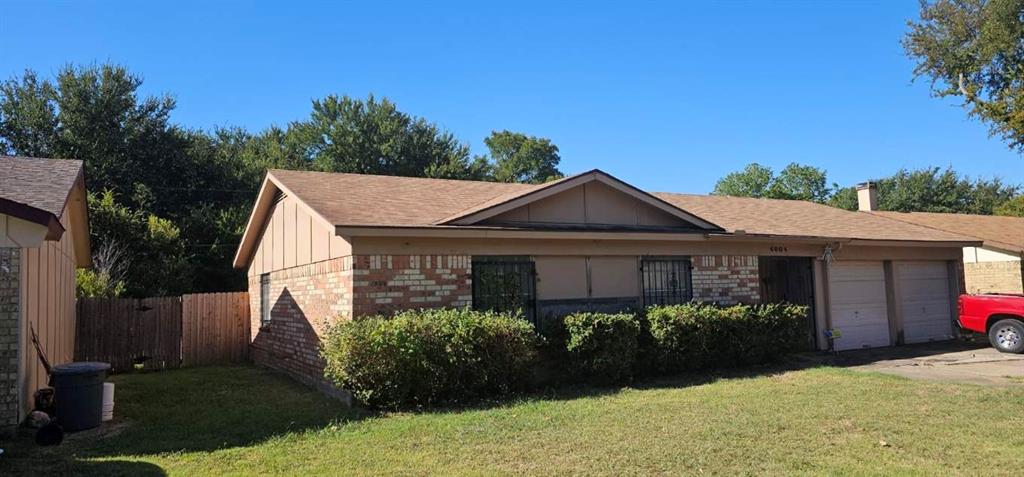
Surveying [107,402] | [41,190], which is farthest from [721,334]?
[41,190]

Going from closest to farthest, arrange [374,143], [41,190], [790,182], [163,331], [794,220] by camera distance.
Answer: [41,190], [163,331], [794,220], [374,143], [790,182]

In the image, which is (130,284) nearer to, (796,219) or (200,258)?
(200,258)

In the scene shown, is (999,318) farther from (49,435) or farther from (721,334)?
(49,435)

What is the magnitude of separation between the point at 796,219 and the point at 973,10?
15854 millimetres

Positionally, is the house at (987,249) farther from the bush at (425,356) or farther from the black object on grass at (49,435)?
the black object on grass at (49,435)

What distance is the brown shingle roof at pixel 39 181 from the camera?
7551 millimetres

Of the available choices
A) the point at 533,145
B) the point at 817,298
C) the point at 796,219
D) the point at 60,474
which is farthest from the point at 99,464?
the point at 533,145

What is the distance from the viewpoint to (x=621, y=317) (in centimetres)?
1012

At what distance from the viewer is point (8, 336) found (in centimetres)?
711

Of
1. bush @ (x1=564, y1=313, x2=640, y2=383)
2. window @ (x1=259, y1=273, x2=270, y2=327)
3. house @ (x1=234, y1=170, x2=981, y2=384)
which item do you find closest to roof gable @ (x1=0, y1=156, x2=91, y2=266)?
house @ (x1=234, y1=170, x2=981, y2=384)

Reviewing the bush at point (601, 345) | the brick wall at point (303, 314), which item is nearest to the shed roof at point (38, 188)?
the brick wall at point (303, 314)

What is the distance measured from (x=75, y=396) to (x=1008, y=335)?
16.3 metres

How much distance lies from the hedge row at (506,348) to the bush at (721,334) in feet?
0.06

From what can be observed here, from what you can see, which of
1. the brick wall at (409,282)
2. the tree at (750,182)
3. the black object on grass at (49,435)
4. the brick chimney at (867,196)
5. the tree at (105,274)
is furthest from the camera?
the tree at (750,182)
